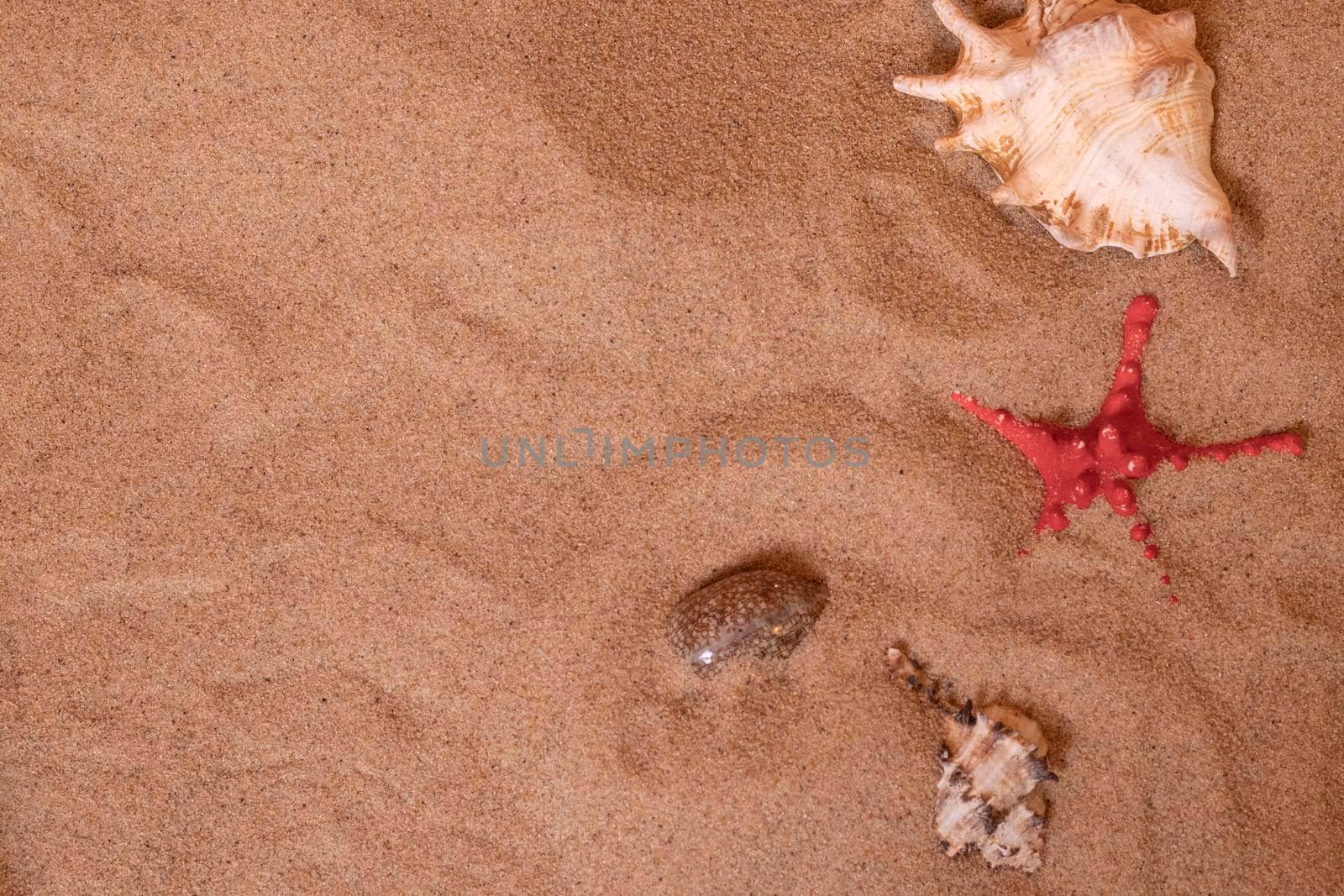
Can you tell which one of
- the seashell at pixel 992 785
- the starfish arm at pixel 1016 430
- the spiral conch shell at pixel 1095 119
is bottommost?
the seashell at pixel 992 785

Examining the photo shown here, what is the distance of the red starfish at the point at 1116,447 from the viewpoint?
210 cm

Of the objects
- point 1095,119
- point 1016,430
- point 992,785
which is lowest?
point 992,785

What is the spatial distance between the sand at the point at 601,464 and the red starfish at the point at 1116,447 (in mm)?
47

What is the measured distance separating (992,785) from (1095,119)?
160 centimetres

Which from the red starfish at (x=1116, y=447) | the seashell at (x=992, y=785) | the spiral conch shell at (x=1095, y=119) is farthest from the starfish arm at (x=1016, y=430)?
the seashell at (x=992, y=785)

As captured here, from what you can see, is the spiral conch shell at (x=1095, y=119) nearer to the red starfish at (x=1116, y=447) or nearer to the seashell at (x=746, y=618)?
the red starfish at (x=1116, y=447)

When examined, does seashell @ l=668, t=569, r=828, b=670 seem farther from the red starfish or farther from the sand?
the red starfish

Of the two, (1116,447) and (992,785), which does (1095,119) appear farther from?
(992,785)

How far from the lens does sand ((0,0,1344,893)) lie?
84.5 inches

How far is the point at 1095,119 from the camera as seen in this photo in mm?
1997

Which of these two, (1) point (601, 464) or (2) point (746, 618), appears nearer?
(2) point (746, 618)

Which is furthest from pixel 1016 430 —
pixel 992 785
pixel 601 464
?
pixel 601 464

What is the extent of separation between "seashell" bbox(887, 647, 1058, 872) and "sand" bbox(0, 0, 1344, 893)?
0.06m

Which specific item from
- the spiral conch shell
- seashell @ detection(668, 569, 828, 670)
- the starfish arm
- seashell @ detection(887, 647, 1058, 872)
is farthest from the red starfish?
seashell @ detection(668, 569, 828, 670)
